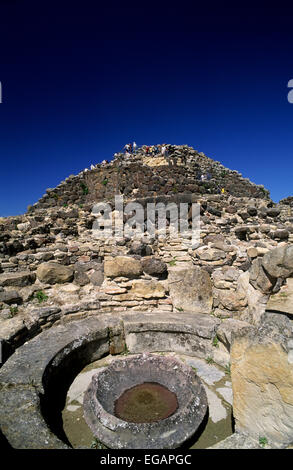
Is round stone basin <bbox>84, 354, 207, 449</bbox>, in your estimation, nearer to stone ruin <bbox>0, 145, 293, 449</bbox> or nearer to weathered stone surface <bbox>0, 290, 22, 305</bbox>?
stone ruin <bbox>0, 145, 293, 449</bbox>

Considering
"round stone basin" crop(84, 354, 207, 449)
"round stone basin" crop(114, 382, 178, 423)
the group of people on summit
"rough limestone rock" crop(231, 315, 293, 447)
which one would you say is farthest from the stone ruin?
the group of people on summit

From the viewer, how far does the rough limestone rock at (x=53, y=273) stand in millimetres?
4781

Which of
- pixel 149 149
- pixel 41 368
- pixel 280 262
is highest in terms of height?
pixel 149 149

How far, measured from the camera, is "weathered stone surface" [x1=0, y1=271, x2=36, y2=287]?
440 centimetres

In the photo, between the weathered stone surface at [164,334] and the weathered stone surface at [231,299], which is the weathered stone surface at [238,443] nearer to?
the weathered stone surface at [164,334]

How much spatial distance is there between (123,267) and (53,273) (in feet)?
4.77

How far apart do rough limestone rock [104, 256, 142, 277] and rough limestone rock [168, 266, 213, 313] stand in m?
0.73

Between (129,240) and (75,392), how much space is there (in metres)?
3.23

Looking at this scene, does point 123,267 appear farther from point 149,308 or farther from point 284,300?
point 284,300

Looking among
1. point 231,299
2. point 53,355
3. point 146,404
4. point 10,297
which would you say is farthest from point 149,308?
point 10,297

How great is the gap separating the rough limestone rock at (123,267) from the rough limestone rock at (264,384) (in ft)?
9.01

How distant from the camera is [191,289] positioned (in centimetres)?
452

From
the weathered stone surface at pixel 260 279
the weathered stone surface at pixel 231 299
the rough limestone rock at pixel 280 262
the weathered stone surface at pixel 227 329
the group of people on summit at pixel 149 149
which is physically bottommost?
the weathered stone surface at pixel 227 329

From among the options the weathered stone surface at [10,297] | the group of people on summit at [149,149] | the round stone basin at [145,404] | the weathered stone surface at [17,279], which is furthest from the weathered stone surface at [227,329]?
the group of people on summit at [149,149]
